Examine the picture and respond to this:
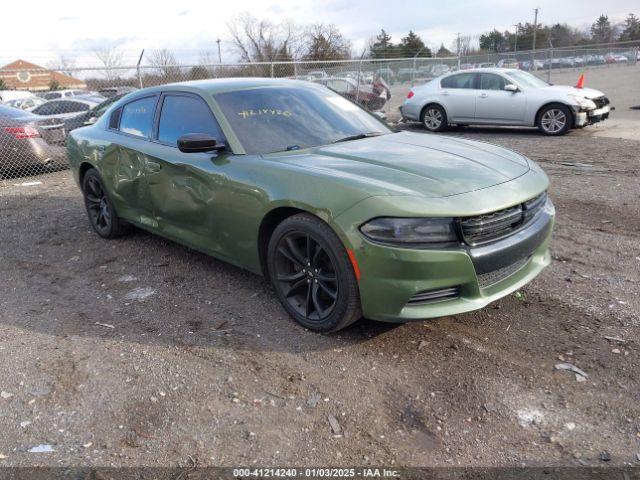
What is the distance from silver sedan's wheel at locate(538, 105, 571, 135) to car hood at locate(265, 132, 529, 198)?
8.59 m

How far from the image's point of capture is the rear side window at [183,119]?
410 centimetres

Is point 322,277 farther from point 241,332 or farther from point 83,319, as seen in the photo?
point 83,319

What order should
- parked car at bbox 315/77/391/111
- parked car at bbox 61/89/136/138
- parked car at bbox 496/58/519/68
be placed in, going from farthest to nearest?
1. parked car at bbox 496/58/519/68
2. parked car at bbox 315/77/391/111
3. parked car at bbox 61/89/136/138

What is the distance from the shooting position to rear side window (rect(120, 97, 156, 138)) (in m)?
4.74

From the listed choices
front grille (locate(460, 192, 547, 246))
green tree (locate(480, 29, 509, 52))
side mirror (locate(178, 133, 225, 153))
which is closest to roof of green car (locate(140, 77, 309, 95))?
side mirror (locate(178, 133, 225, 153))

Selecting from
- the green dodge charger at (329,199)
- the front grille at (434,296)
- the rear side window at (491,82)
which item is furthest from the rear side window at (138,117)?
the rear side window at (491,82)

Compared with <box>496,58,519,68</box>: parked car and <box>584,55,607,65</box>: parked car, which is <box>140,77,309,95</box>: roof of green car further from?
<box>584,55,607,65</box>: parked car

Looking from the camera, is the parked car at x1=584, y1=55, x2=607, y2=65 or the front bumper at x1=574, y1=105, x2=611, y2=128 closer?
the front bumper at x1=574, y1=105, x2=611, y2=128

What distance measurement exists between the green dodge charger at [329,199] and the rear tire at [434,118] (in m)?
8.99

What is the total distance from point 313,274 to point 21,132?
788 cm

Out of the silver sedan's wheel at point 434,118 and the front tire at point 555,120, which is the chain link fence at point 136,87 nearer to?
the silver sedan's wheel at point 434,118

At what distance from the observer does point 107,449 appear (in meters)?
2.54

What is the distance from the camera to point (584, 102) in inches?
458

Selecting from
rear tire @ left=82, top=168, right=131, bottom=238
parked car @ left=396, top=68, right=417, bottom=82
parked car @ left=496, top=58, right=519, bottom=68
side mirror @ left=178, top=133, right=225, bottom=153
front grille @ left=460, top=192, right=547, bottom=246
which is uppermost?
parked car @ left=496, top=58, right=519, bottom=68
